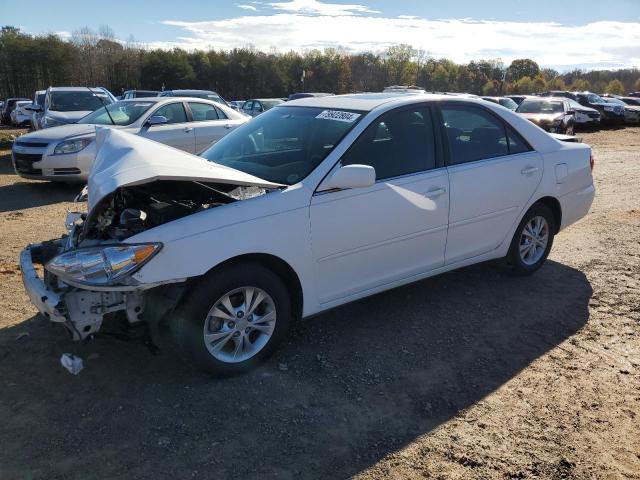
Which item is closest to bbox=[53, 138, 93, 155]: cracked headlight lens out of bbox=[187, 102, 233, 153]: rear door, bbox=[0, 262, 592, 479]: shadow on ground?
bbox=[187, 102, 233, 153]: rear door

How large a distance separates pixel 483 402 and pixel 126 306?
220 centimetres

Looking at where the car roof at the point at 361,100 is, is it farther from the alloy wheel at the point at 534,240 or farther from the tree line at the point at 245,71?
the tree line at the point at 245,71

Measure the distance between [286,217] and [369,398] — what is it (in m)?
1.23

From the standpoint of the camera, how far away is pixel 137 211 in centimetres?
351

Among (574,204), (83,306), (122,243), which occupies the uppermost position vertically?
(122,243)

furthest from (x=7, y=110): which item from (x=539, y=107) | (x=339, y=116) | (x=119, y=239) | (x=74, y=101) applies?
(x=119, y=239)

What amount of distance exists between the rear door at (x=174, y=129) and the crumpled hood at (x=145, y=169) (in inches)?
210

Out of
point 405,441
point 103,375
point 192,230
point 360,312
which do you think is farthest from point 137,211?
point 405,441

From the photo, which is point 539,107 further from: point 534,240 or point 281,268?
point 281,268

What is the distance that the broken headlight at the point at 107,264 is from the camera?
2.86 metres

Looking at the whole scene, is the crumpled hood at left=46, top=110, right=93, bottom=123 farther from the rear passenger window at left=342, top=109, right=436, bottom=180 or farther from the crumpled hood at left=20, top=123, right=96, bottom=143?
the rear passenger window at left=342, top=109, right=436, bottom=180

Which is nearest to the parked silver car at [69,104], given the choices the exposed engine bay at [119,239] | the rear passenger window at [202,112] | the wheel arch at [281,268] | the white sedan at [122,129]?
the white sedan at [122,129]

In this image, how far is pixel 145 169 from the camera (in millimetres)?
3098

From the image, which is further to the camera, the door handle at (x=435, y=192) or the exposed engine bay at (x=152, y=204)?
the door handle at (x=435, y=192)
